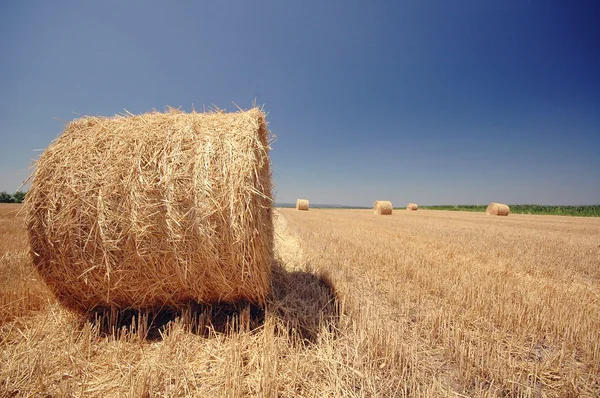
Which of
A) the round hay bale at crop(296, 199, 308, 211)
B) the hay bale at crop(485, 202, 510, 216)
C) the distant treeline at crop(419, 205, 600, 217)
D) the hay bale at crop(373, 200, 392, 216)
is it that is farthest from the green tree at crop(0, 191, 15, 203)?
the distant treeline at crop(419, 205, 600, 217)

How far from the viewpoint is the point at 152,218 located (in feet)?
8.38

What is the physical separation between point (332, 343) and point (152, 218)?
6.85ft

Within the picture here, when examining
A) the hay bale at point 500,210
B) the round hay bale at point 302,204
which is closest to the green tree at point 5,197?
the round hay bale at point 302,204

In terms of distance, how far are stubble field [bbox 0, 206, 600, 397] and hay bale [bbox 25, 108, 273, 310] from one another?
308mm

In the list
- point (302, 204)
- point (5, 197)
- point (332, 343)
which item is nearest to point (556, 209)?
point (302, 204)

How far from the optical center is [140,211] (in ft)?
8.38

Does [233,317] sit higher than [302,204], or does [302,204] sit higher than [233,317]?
[302,204]

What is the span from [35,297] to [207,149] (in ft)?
9.65

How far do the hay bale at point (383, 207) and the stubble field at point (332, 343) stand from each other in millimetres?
18553

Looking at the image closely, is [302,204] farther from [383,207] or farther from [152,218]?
[152,218]

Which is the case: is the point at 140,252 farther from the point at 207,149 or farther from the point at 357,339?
the point at 357,339

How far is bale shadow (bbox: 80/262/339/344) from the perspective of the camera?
2.60 m

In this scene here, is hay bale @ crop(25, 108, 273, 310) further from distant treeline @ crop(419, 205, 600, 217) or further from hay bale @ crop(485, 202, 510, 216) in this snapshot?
distant treeline @ crop(419, 205, 600, 217)

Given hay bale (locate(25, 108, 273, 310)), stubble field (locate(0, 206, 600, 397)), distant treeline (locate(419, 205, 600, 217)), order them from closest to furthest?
stubble field (locate(0, 206, 600, 397)), hay bale (locate(25, 108, 273, 310)), distant treeline (locate(419, 205, 600, 217))
